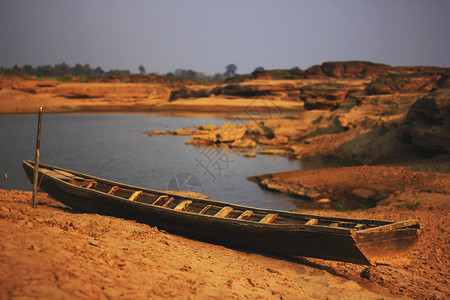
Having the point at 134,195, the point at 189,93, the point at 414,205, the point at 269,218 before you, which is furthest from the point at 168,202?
the point at 189,93

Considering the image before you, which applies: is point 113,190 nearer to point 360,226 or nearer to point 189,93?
point 360,226

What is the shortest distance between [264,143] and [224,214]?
16264 mm

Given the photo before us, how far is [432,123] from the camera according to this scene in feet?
42.1

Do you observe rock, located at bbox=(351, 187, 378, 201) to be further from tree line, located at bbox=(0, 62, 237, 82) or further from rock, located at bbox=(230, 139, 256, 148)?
tree line, located at bbox=(0, 62, 237, 82)

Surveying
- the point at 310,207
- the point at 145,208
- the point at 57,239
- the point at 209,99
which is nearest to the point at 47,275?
the point at 57,239

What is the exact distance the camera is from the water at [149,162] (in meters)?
11.6

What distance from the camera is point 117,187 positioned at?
7.55 meters

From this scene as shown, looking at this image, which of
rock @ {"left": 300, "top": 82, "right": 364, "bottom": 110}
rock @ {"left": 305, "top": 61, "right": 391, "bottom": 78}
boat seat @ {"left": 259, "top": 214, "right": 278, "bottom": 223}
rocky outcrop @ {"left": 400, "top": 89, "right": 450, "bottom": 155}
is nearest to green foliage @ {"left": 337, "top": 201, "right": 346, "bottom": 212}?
boat seat @ {"left": 259, "top": 214, "right": 278, "bottom": 223}

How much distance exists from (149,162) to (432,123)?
11.7 meters

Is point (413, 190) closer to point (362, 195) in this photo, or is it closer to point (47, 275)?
point (362, 195)

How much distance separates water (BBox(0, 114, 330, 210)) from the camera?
11.6 m

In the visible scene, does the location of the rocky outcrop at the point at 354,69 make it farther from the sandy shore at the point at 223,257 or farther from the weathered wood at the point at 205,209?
the weathered wood at the point at 205,209

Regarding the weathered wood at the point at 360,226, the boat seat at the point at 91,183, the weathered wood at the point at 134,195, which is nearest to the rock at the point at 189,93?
the boat seat at the point at 91,183

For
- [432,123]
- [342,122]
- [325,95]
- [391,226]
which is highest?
[325,95]
